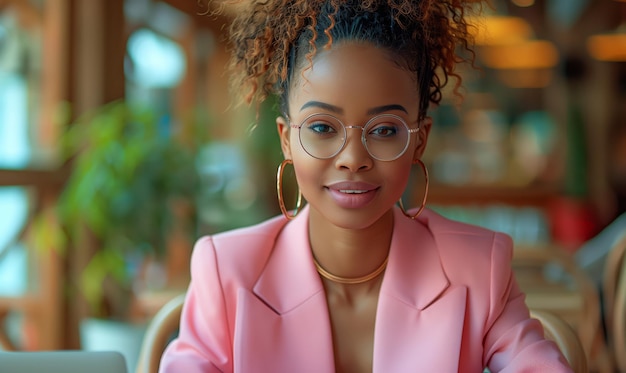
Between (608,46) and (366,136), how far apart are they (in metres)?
7.95

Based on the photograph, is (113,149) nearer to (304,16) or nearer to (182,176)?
(182,176)

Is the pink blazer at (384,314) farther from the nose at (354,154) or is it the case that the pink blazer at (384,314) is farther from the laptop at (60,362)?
the nose at (354,154)

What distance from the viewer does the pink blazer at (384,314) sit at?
110 cm

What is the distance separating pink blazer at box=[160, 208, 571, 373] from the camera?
1104 millimetres

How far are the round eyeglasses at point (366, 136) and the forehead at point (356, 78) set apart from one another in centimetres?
2

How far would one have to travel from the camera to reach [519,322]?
1.12m

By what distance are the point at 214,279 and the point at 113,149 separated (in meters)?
2.08

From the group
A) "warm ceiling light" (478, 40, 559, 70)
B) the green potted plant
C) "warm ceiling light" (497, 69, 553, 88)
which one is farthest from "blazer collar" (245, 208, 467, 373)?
"warm ceiling light" (497, 69, 553, 88)

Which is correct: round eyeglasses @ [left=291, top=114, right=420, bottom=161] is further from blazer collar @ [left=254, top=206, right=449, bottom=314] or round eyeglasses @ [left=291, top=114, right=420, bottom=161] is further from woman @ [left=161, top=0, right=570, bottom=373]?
blazer collar @ [left=254, top=206, right=449, bottom=314]

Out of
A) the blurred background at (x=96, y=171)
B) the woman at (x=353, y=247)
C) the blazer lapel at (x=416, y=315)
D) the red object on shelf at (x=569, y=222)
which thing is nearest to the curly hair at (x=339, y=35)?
the woman at (x=353, y=247)

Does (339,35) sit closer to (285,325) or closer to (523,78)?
(285,325)

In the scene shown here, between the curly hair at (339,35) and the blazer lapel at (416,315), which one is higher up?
the curly hair at (339,35)

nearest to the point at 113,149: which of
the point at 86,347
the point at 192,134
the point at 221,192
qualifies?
the point at 192,134

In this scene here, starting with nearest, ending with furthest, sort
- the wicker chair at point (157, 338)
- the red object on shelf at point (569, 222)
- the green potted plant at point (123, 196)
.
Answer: the wicker chair at point (157, 338)
the green potted plant at point (123, 196)
the red object on shelf at point (569, 222)
